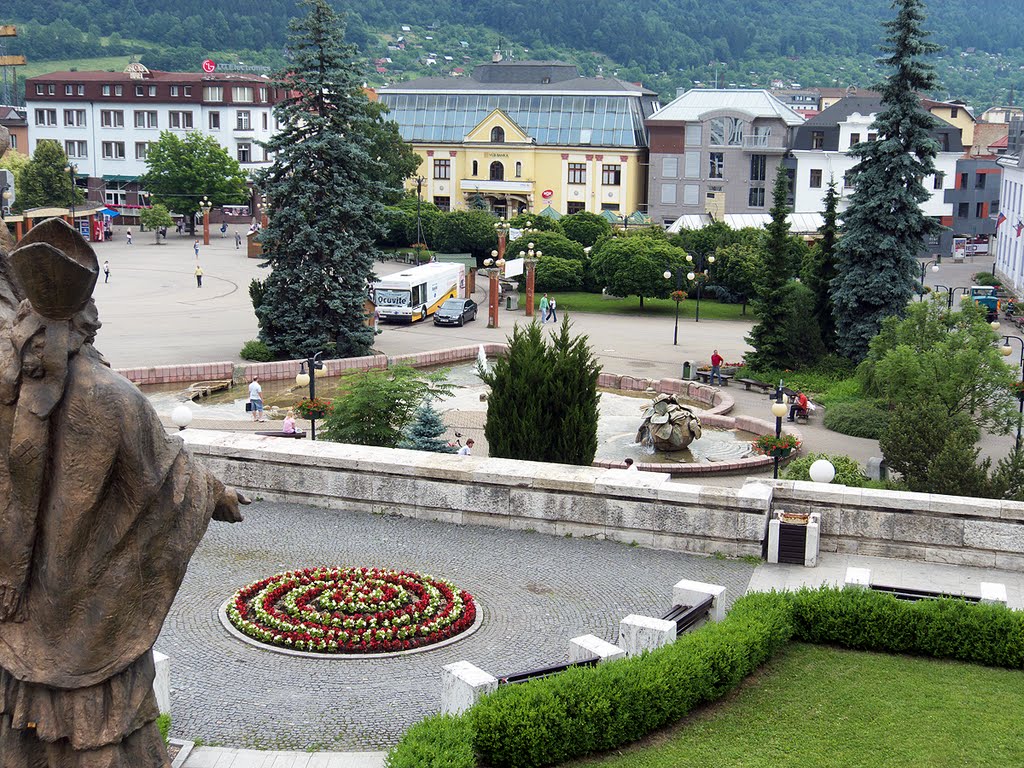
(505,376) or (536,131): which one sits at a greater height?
(536,131)

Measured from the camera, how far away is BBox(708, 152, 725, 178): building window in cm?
8188

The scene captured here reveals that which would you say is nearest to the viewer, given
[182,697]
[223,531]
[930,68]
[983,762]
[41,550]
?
[41,550]

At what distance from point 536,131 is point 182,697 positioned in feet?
262

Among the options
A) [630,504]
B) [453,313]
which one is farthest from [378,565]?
[453,313]

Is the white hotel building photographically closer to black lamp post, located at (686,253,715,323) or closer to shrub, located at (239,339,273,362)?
black lamp post, located at (686,253,715,323)

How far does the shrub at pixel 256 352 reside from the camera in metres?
37.5

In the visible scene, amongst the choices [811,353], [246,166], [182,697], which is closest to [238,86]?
[246,166]

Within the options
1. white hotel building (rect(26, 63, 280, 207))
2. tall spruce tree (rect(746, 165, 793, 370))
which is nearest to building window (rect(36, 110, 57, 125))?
white hotel building (rect(26, 63, 280, 207))

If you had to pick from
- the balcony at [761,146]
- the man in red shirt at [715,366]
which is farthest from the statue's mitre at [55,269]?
the balcony at [761,146]

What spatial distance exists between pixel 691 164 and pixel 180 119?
3658 cm

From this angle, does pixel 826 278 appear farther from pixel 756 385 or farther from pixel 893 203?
pixel 756 385

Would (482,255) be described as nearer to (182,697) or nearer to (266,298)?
(266,298)

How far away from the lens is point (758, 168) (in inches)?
3169

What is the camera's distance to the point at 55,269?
6355 mm
